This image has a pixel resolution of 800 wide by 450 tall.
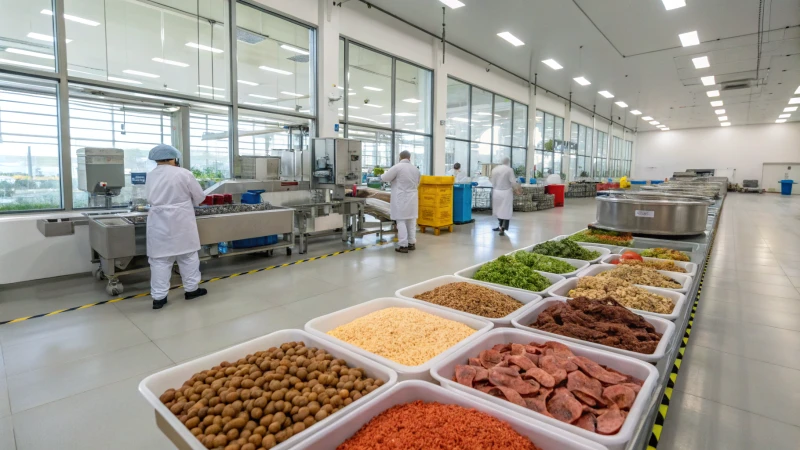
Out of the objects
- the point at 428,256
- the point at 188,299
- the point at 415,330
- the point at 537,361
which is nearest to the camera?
the point at 537,361

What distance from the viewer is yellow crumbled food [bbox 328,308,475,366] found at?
5.61 ft

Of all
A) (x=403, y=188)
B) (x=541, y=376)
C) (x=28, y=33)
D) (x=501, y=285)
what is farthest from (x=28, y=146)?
(x=541, y=376)

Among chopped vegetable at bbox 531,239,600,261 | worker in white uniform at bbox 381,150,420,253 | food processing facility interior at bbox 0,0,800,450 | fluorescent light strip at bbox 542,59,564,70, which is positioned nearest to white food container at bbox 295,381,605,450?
food processing facility interior at bbox 0,0,800,450

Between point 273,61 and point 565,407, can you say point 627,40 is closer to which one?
point 273,61

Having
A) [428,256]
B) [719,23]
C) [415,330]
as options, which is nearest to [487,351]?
[415,330]

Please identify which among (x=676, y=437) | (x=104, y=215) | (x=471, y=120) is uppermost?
(x=471, y=120)

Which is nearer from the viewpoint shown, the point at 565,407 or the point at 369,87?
the point at 565,407

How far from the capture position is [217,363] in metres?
1.55

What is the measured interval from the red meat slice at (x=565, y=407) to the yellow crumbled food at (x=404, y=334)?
508 mm

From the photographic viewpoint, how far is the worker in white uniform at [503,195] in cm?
789

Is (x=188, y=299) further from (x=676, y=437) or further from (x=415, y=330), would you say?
(x=676, y=437)

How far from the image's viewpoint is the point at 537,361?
5.16 ft

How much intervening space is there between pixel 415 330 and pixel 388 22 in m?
8.02

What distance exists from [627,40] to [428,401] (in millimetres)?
10946
